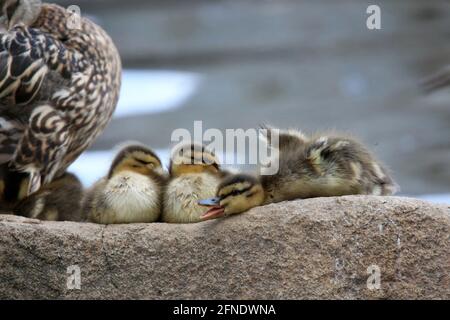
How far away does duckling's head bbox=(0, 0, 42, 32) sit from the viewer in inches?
164

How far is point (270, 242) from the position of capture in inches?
130

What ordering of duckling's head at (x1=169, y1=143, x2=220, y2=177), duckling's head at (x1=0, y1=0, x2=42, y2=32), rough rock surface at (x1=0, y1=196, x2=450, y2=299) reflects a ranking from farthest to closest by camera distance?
1. duckling's head at (x1=0, y1=0, x2=42, y2=32)
2. duckling's head at (x1=169, y1=143, x2=220, y2=177)
3. rough rock surface at (x1=0, y1=196, x2=450, y2=299)

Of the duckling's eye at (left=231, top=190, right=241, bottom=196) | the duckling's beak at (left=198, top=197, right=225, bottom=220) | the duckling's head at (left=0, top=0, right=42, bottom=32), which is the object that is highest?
the duckling's head at (left=0, top=0, right=42, bottom=32)

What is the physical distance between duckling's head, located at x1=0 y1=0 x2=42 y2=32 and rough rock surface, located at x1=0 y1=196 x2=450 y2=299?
1047mm

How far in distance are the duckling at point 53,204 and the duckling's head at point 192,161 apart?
1.09ft

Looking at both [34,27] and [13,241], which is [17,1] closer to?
[34,27]

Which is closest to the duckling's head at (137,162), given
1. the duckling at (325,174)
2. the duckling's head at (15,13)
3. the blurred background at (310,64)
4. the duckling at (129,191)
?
the duckling at (129,191)

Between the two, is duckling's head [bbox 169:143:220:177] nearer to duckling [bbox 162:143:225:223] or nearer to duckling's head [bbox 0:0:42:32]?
duckling [bbox 162:143:225:223]

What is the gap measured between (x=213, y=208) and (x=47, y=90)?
984 millimetres

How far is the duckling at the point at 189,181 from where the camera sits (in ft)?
11.4

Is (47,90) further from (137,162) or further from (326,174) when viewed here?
(326,174)

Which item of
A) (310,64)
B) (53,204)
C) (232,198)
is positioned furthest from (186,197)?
(310,64)

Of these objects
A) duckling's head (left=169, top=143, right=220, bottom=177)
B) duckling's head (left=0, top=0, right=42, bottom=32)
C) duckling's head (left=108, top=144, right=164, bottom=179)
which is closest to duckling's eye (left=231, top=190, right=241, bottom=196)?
duckling's head (left=169, top=143, right=220, bottom=177)

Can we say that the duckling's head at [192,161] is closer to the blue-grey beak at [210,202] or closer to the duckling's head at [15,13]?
the blue-grey beak at [210,202]
